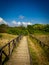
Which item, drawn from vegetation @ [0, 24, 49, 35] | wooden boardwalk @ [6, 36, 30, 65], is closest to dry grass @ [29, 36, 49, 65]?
wooden boardwalk @ [6, 36, 30, 65]

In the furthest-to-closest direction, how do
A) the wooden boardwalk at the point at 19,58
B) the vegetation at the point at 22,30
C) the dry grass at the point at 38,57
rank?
1. the vegetation at the point at 22,30
2. the dry grass at the point at 38,57
3. the wooden boardwalk at the point at 19,58

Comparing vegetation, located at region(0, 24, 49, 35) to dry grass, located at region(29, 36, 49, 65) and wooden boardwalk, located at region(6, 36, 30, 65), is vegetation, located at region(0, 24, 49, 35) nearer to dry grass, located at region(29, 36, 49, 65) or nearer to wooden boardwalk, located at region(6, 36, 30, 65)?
dry grass, located at region(29, 36, 49, 65)

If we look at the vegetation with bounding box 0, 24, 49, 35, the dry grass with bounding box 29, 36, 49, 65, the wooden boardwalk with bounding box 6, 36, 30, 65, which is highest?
the vegetation with bounding box 0, 24, 49, 35

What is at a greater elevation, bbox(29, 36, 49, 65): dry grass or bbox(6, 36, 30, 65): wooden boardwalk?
bbox(6, 36, 30, 65): wooden boardwalk

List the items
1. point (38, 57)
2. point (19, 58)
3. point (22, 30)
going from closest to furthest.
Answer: point (19, 58)
point (38, 57)
point (22, 30)

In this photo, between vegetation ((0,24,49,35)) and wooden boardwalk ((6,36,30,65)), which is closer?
wooden boardwalk ((6,36,30,65))

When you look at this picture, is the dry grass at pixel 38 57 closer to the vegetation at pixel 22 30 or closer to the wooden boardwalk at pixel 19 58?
the wooden boardwalk at pixel 19 58

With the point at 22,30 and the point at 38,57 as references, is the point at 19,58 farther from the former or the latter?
the point at 22,30

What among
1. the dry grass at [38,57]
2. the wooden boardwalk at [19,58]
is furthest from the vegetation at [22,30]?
the wooden boardwalk at [19,58]

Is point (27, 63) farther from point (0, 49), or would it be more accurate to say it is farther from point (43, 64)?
point (0, 49)

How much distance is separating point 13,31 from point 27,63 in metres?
74.9

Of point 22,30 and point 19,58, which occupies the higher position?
point 22,30

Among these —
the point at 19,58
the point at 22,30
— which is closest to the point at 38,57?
the point at 19,58

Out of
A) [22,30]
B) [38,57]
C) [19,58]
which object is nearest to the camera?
[19,58]
